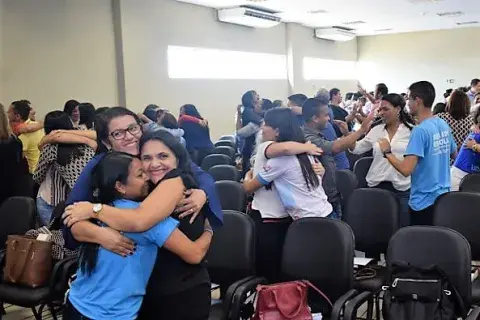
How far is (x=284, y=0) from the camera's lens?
9258 mm

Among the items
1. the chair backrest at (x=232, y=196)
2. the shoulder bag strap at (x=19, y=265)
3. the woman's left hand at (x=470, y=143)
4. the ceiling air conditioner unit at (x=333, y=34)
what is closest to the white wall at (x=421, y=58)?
the ceiling air conditioner unit at (x=333, y=34)

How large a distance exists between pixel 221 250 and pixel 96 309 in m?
1.30

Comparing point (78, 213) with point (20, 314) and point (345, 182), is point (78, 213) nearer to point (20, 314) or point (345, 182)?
point (20, 314)

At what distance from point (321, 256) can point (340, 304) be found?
0.36 metres

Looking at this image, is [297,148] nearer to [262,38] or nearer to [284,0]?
[284,0]

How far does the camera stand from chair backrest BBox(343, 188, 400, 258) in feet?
11.4

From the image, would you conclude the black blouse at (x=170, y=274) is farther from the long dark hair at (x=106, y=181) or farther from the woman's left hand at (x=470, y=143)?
the woman's left hand at (x=470, y=143)

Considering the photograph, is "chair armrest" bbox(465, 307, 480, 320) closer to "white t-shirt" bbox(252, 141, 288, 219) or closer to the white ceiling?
"white t-shirt" bbox(252, 141, 288, 219)

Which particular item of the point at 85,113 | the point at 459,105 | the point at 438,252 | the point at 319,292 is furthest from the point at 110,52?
the point at 438,252

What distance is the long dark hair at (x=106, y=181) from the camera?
1780 millimetres

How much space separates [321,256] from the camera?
9.21ft

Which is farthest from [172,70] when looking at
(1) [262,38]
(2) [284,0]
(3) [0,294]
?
(3) [0,294]

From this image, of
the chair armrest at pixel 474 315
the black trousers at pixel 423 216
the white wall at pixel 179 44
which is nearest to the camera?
the chair armrest at pixel 474 315

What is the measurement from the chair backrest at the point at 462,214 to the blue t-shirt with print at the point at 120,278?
80.3 inches
